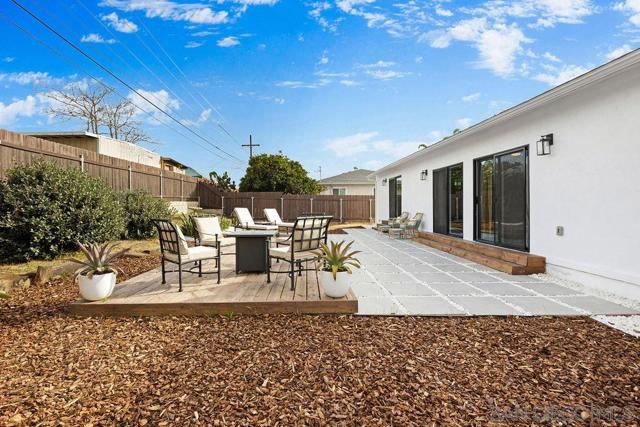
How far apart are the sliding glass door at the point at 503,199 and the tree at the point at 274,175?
52.3ft

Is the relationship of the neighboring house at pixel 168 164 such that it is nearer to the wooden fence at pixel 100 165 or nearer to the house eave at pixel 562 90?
the wooden fence at pixel 100 165

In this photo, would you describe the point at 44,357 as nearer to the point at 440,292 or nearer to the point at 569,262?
the point at 440,292

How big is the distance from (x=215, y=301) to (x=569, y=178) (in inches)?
212

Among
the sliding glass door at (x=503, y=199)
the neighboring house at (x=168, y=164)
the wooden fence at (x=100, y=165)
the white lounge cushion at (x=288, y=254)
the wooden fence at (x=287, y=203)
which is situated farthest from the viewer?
the neighboring house at (x=168, y=164)

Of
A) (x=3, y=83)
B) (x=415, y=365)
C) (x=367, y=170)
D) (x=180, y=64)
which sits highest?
(x=180, y=64)

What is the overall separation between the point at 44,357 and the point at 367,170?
30.7m

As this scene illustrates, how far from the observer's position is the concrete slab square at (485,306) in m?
3.84

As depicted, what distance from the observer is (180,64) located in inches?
648

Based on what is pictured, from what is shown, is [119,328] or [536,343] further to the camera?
[119,328]

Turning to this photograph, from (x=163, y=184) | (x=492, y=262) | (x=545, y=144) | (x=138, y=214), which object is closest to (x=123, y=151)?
(x=163, y=184)

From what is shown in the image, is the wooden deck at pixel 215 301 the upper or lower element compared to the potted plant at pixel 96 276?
lower

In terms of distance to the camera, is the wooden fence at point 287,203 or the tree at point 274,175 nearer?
the wooden fence at point 287,203

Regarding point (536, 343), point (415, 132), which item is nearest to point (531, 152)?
point (536, 343)

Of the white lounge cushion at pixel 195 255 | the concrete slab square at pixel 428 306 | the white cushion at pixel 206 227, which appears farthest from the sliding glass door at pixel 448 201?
the white lounge cushion at pixel 195 255
